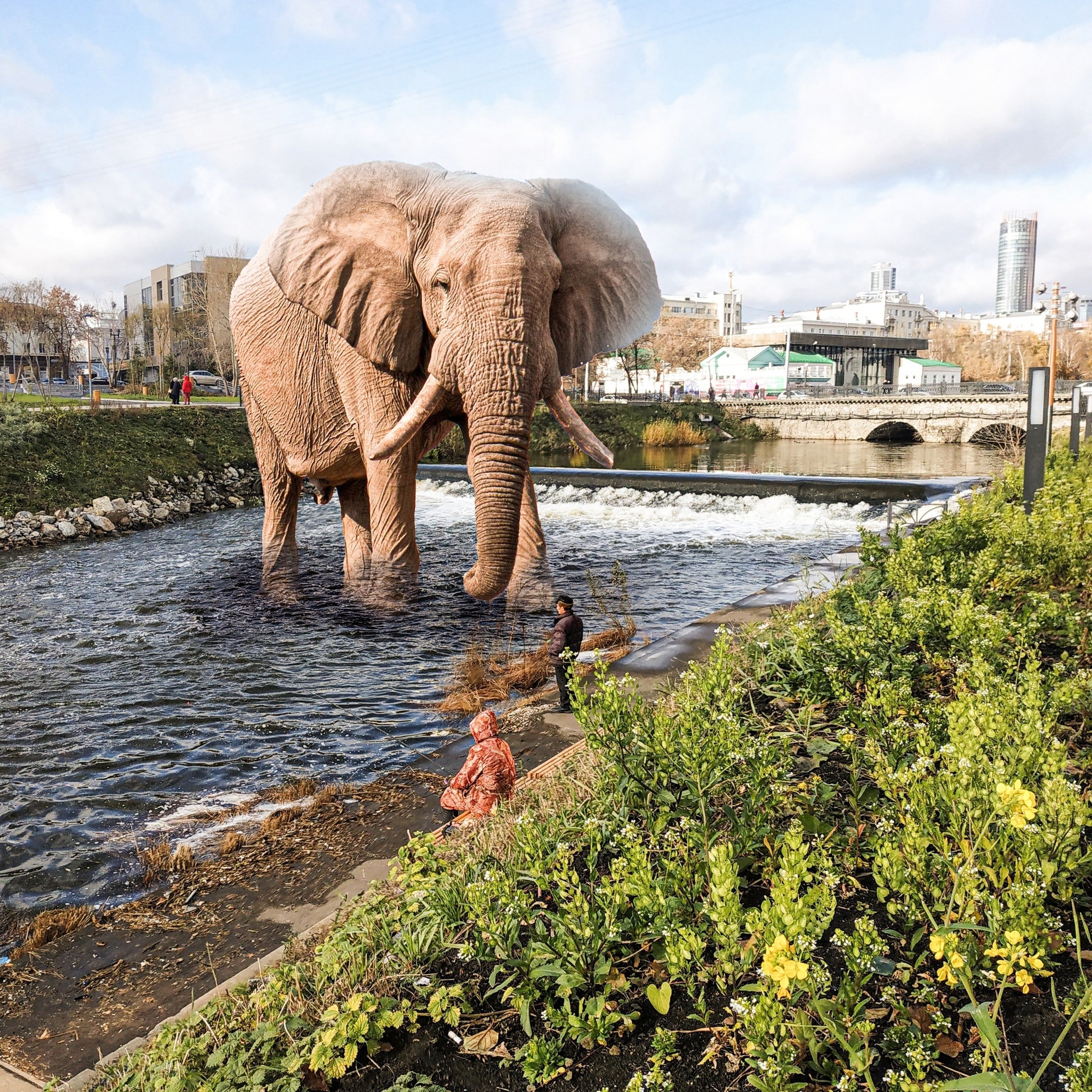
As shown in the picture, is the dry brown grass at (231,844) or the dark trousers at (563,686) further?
the dark trousers at (563,686)

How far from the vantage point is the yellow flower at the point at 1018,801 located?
8.14 ft

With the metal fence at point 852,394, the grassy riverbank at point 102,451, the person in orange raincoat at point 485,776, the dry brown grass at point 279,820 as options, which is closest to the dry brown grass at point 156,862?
the dry brown grass at point 279,820

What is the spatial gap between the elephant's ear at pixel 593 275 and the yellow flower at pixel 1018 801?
22.2ft

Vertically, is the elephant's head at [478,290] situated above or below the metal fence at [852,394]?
below

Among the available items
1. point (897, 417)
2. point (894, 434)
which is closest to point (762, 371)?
point (894, 434)

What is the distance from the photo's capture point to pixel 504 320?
7406 mm

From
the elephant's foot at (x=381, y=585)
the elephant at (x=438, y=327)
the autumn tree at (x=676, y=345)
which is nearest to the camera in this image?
the elephant at (x=438, y=327)

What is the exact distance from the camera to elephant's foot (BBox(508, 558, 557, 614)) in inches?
395

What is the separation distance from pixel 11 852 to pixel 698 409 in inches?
2034

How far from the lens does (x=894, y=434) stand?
59.0 metres

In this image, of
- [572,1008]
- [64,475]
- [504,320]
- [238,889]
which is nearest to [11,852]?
[238,889]

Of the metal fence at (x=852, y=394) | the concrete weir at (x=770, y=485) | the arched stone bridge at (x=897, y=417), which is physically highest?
the metal fence at (x=852, y=394)

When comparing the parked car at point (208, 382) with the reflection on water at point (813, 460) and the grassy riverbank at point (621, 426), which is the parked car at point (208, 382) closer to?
the grassy riverbank at point (621, 426)

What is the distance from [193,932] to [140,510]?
688 inches
